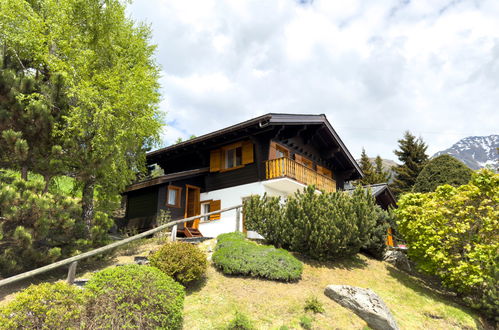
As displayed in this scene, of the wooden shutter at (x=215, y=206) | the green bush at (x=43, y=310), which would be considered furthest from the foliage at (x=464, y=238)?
the green bush at (x=43, y=310)

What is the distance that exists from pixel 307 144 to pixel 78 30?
1327 cm

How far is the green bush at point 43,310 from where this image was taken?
475 cm

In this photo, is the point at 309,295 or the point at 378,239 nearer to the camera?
the point at 309,295

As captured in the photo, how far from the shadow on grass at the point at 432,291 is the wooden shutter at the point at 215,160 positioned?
30.7 feet

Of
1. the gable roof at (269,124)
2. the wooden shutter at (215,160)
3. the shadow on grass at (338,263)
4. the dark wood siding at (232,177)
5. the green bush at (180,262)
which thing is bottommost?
the shadow on grass at (338,263)

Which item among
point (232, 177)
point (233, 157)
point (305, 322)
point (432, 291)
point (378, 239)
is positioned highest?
point (233, 157)

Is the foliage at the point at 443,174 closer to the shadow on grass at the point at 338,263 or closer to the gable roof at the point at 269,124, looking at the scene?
the gable roof at the point at 269,124

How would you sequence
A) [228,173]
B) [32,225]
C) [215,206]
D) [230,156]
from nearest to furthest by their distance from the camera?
[32,225], [215,206], [228,173], [230,156]

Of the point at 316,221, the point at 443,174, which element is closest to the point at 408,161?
the point at 443,174

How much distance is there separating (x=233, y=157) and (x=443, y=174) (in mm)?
15912

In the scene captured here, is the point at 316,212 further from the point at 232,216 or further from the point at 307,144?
the point at 307,144

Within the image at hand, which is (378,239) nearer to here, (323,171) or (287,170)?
(287,170)

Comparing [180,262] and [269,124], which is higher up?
[269,124]

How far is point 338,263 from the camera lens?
1128 centimetres
